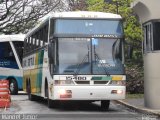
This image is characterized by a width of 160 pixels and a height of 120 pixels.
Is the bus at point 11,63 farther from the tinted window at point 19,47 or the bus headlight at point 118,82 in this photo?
the bus headlight at point 118,82

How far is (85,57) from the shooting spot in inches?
705

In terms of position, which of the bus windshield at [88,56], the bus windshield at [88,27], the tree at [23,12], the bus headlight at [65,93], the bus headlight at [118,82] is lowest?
the bus headlight at [65,93]

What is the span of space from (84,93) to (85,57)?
4.30 ft

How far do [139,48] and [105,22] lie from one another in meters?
15.8

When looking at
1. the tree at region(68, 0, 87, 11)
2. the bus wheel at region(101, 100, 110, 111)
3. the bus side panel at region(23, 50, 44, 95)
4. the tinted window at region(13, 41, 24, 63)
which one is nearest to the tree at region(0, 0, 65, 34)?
the tree at region(68, 0, 87, 11)

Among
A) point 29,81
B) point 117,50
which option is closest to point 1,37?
point 29,81

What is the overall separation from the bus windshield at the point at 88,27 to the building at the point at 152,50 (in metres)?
1.05

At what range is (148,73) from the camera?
18.4 m

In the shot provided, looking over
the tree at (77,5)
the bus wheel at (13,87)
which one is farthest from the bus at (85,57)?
the tree at (77,5)

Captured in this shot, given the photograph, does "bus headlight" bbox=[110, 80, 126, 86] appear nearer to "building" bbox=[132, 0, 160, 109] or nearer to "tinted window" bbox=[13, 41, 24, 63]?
"building" bbox=[132, 0, 160, 109]

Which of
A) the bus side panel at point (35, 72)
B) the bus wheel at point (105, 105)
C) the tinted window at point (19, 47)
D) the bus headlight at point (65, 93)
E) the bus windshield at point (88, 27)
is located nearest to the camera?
the bus headlight at point (65, 93)

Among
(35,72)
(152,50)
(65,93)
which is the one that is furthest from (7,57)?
(152,50)

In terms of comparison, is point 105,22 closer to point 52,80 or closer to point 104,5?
point 52,80

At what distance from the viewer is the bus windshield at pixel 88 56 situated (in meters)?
17.8
